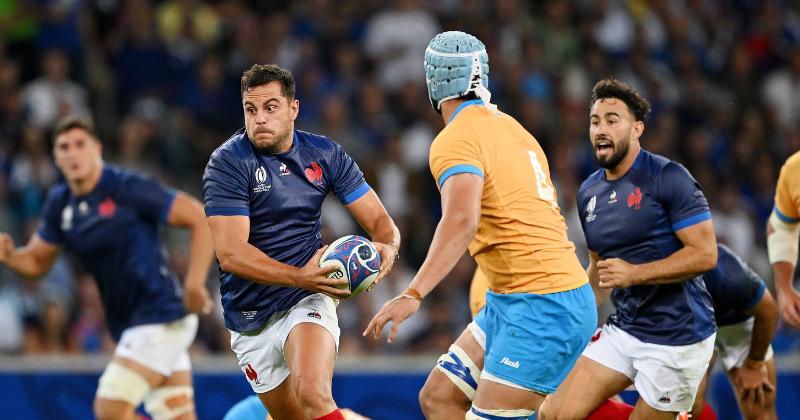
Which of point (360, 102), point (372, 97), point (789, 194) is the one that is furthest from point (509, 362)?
point (360, 102)

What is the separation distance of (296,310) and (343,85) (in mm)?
6713

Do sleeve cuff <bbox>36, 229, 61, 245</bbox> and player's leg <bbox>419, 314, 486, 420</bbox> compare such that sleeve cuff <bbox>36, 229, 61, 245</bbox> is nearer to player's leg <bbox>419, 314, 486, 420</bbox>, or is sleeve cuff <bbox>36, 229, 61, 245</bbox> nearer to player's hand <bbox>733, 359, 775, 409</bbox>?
player's leg <bbox>419, 314, 486, 420</bbox>

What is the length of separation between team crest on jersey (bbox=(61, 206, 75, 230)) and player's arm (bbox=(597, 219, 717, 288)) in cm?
365

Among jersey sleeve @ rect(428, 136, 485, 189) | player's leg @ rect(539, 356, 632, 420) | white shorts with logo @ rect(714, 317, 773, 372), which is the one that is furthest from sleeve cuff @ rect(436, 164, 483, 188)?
white shorts with logo @ rect(714, 317, 773, 372)

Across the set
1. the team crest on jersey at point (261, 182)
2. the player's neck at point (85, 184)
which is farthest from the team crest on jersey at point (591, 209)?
the player's neck at point (85, 184)

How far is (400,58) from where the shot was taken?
13.0 metres

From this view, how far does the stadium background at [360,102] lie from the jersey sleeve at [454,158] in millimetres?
4059

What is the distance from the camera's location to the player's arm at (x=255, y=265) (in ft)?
18.8

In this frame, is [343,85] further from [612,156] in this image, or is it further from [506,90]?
[612,156]

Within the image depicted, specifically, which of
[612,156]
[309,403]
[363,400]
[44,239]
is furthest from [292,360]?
[363,400]

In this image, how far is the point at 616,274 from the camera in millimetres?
6152

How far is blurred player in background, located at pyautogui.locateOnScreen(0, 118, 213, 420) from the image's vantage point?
25.6 feet

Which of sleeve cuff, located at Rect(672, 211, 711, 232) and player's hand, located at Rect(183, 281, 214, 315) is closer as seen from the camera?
sleeve cuff, located at Rect(672, 211, 711, 232)

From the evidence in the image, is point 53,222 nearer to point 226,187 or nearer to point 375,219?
point 226,187
